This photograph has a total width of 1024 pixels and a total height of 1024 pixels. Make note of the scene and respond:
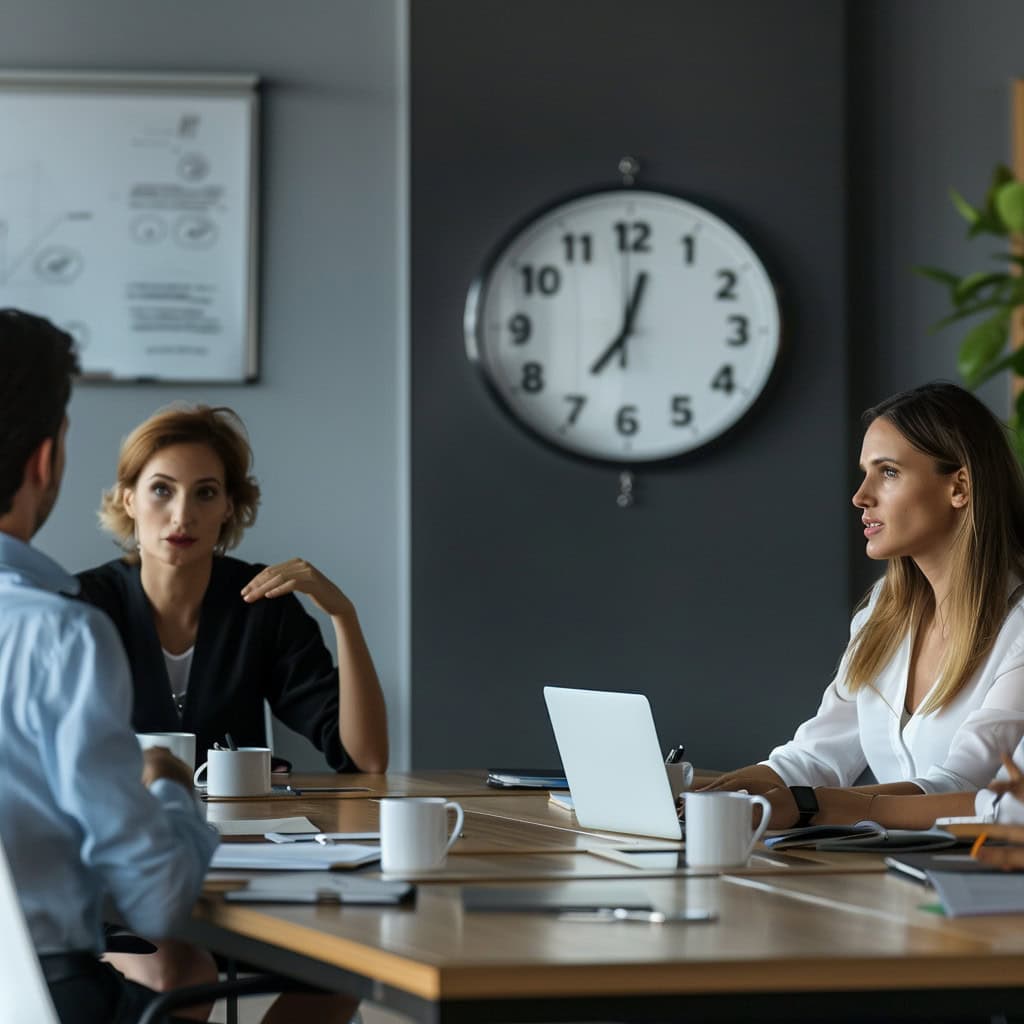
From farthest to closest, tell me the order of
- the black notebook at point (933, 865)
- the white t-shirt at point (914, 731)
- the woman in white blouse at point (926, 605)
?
the woman in white blouse at point (926, 605) → the white t-shirt at point (914, 731) → the black notebook at point (933, 865)

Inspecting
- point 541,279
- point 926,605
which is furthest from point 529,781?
point 541,279

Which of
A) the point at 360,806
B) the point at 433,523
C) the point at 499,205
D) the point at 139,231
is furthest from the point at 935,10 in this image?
the point at 360,806

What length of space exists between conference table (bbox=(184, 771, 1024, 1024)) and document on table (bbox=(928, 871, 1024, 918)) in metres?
0.02

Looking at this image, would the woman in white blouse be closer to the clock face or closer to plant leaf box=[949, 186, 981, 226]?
the clock face

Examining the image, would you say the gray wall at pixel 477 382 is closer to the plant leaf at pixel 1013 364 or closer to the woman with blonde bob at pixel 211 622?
the plant leaf at pixel 1013 364

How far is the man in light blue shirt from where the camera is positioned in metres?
1.24

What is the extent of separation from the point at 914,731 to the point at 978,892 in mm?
1004

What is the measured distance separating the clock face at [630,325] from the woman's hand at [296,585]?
1.03 m

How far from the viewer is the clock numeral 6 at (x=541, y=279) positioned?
3.56 meters

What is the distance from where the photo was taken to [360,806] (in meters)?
2.07

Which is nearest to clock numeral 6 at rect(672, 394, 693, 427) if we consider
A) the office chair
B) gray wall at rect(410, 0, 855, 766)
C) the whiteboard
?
gray wall at rect(410, 0, 855, 766)

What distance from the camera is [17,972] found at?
3.80 ft

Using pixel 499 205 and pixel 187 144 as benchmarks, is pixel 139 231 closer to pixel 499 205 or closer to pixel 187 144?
pixel 187 144

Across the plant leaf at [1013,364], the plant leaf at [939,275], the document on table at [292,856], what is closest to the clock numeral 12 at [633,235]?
the plant leaf at [939,275]
